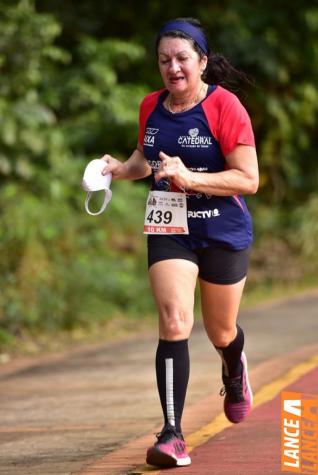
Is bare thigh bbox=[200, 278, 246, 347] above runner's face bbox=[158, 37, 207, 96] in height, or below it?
below

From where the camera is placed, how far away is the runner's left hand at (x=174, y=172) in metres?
5.88

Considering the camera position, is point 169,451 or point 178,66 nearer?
point 169,451

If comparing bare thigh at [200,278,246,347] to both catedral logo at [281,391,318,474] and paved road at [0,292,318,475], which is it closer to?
catedral logo at [281,391,318,474]

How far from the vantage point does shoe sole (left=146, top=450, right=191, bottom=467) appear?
234 inches

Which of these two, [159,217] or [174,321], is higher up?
[159,217]

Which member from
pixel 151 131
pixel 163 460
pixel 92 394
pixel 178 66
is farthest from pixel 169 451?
pixel 92 394

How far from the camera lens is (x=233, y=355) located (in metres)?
6.83

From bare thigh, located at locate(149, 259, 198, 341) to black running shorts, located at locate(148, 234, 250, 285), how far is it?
47mm

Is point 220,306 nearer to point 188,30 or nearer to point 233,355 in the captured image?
point 233,355

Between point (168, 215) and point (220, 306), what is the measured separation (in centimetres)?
56

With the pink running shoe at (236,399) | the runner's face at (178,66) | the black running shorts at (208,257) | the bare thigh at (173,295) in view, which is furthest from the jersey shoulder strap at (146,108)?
the pink running shoe at (236,399)

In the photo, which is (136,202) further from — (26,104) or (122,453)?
(122,453)

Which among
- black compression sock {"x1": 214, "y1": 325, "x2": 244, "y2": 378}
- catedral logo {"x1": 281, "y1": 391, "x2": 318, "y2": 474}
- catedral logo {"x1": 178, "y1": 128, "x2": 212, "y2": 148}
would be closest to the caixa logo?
catedral logo {"x1": 178, "y1": 128, "x2": 212, "y2": 148}

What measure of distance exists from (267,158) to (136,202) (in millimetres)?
3042
